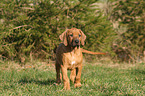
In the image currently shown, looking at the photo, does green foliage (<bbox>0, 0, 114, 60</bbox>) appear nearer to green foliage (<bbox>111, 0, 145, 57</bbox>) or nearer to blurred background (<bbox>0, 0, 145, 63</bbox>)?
blurred background (<bbox>0, 0, 145, 63</bbox>)

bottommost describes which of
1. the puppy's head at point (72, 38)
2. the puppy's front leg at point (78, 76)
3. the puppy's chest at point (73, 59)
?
the puppy's front leg at point (78, 76)

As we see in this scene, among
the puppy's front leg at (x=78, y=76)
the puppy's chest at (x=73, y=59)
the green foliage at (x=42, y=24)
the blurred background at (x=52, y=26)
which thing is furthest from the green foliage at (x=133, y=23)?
the puppy's chest at (x=73, y=59)

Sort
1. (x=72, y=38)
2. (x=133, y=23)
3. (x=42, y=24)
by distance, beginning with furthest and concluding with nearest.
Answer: (x=133, y=23)
(x=42, y=24)
(x=72, y=38)

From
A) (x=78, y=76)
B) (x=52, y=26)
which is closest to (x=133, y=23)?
(x=52, y=26)

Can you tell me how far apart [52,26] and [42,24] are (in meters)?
0.44

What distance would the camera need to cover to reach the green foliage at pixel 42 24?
7.44 m

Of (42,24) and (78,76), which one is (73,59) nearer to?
(78,76)

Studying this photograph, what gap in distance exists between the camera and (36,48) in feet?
26.8

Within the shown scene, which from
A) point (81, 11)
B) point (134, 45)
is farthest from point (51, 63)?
point (134, 45)

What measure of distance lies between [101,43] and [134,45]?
2.08m

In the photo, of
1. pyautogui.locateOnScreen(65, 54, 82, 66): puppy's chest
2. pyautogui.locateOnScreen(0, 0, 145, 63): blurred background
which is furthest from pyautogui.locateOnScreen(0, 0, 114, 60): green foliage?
pyautogui.locateOnScreen(65, 54, 82, 66): puppy's chest

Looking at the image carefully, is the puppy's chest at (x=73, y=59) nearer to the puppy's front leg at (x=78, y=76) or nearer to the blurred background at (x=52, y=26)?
the puppy's front leg at (x=78, y=76)

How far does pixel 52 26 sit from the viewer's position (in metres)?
7.90

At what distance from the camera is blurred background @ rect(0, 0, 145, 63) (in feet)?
24.5
